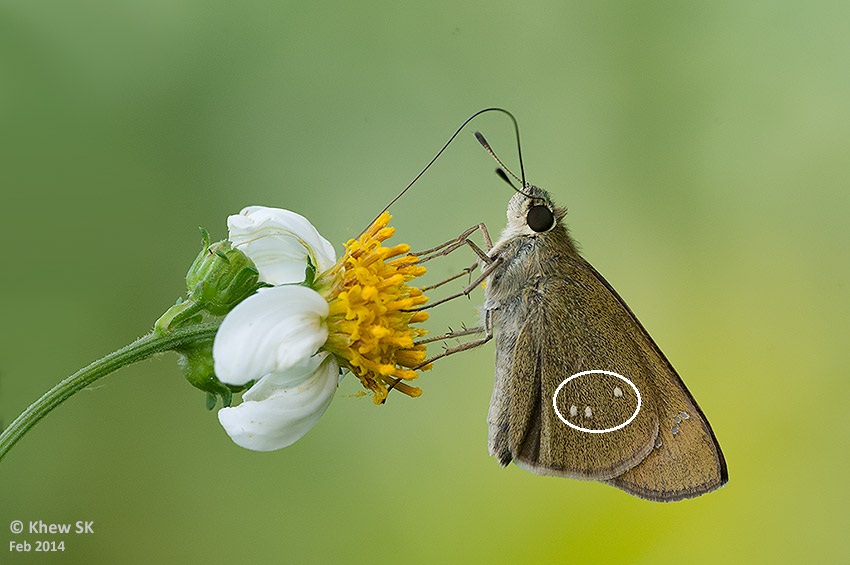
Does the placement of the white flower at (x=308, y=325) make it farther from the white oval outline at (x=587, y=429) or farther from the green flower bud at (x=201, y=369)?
the white oval outline at (x=587, y=429)

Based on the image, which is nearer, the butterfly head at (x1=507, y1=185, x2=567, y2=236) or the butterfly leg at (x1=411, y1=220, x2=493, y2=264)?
the butterfly leg at (x1=411, y1=220, x2=493, y2=264)

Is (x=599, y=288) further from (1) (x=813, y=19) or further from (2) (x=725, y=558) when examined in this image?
(1) (x=813, y=19)

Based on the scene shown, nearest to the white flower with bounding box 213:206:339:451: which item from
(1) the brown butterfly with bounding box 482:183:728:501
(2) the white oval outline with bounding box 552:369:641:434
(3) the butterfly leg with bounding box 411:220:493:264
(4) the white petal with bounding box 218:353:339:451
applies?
(4) the white petal with bounding box 218:353:339:451

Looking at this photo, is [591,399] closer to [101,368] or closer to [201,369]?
[201,369]

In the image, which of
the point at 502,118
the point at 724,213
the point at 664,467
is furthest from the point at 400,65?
the point at 664,467

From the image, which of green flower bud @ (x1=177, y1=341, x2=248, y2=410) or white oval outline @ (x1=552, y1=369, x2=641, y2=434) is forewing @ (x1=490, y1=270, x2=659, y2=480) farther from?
green flower bud @ (x1=177, y1=341, x2=248, y2=410)
